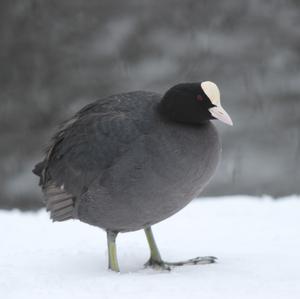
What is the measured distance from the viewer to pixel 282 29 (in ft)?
28.7

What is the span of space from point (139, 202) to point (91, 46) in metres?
4.21

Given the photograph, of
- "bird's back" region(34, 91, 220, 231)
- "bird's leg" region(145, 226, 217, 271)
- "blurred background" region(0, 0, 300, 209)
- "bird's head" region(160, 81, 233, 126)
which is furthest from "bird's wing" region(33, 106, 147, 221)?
"blurred background" region(0, 0, 300, 209)

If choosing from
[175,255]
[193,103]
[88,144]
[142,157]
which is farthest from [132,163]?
[175,255]

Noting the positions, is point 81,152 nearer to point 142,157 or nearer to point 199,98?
point 142,157

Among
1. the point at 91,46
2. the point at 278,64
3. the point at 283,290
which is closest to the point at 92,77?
the point at 91,46

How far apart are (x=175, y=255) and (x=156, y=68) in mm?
3629

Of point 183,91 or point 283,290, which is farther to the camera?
point 183,91

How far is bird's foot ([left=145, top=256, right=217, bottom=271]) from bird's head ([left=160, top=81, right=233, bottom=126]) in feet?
2.76

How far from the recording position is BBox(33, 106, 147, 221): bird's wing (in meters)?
4.59

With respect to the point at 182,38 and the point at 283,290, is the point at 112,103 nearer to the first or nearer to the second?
the point at 283,290

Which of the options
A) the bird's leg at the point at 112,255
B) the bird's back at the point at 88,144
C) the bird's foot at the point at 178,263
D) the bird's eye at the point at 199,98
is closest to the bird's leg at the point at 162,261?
the bird's foot at the point at 178,263

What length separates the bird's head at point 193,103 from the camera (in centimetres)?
454

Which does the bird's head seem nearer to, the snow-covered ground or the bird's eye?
the bird's eye

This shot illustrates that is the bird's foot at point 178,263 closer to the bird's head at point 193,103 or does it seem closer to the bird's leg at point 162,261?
the bird's leg at point 162,261
